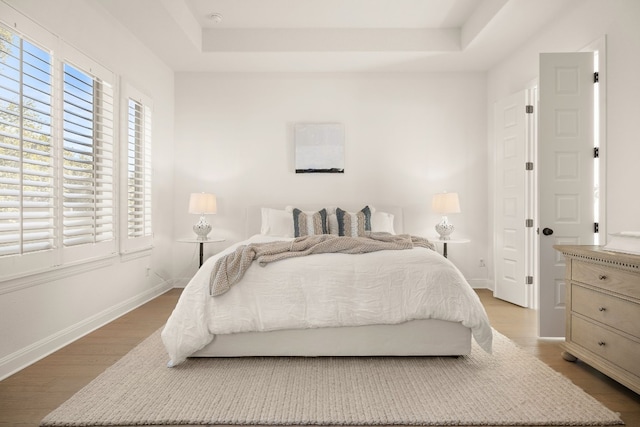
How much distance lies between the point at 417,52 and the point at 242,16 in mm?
1990

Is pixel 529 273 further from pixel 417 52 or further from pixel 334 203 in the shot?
pixel 417 52

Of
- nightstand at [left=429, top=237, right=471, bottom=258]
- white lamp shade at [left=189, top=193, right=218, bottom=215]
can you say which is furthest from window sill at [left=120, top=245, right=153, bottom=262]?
nightstand at [left=429, top=237, right=471, bottom=258]

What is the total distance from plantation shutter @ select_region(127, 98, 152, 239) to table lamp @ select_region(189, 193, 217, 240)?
505 millimetres

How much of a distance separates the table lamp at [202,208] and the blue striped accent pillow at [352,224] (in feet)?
5.09

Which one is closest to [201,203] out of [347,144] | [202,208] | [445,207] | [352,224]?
[202,208]

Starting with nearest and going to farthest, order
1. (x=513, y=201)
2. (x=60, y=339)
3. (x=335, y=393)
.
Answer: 1. (x=335, y=393)
2. (x=60, y=339)
3. (x=513, y=201)

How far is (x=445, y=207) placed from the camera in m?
5.23

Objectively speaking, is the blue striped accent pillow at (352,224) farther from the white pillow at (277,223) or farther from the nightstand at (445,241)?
the nightstand at (445,241)

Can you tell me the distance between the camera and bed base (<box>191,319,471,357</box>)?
2924 mm

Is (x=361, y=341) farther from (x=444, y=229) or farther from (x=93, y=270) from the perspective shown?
(x=444, y=229)

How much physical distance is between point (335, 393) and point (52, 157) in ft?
8.36

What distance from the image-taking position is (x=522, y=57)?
4.82 metres

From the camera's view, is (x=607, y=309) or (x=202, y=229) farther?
(x=202, y=229)

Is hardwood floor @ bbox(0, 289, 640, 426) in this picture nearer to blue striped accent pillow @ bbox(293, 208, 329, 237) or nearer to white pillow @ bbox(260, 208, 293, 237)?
white pillow @ bbox(260, 208, 293, 237)
